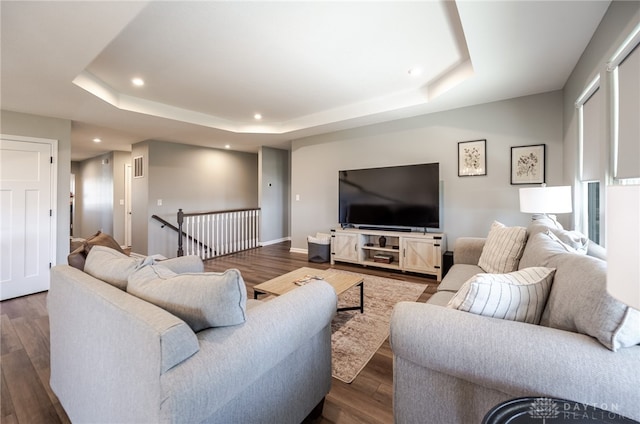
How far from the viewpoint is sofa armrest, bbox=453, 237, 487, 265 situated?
9.14 ft

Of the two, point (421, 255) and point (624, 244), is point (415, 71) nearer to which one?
point (421, 255)

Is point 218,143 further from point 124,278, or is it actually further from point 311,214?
point 124,278

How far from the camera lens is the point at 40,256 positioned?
11.7 feet

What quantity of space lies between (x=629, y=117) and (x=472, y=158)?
2.29 meters

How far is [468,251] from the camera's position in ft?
9.29

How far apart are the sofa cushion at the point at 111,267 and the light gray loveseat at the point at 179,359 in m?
0.03

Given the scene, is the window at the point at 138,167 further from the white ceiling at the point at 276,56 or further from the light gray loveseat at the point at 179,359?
the light gray loveseat at the point at 179,359

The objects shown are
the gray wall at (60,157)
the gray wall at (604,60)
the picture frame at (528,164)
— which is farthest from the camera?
the gray wall at (60,157)

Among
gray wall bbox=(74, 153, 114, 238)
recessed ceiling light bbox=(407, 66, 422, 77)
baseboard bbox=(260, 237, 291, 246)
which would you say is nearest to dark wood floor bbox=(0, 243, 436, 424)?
recessed ceiling light bbox=(407, 66, 422, 77)

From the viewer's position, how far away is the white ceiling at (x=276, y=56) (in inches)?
74.9

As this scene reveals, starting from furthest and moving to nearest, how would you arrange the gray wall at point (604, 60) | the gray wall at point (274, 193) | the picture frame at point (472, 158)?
the gray wall at point (274, 193) → the picture frame at point (472, 158) → the gray wall at point (604, 60)

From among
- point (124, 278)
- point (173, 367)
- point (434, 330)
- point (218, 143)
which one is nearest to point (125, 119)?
point (218, 143)

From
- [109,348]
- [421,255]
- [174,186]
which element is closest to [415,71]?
[421,255]

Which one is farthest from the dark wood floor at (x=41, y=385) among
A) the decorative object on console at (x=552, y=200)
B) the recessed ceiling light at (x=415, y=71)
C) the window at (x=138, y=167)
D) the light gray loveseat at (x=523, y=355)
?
the window at (x=138, y=167)
